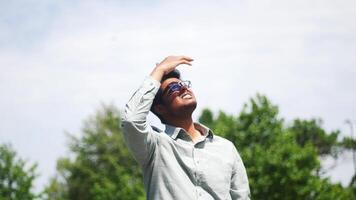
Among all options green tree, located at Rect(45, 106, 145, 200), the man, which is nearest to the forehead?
the man

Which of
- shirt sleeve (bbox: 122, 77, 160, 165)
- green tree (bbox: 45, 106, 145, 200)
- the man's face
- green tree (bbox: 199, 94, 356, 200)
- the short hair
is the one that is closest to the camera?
shirt sleeve (bbox: 122, 77, 160, 165)

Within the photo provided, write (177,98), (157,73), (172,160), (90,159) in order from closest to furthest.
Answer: (172,160), (157,73), (177,98), (90,159)

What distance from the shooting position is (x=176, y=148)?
394 centimetres

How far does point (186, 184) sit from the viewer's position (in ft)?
12.4

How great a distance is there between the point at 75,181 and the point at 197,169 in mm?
35642

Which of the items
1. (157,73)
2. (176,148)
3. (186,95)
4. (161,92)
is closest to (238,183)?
(176,148)

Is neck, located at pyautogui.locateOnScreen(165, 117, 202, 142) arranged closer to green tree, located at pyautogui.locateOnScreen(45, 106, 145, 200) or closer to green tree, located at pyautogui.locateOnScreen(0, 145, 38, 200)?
green tree, located at pyautogui.locateOnScreen(0, 145, 38, 200)

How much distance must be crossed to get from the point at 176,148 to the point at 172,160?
11cm

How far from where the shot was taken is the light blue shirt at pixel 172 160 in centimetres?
377

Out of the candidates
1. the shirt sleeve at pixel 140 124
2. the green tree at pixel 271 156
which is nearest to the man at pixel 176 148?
the shirt sleeve at pixel 140 124

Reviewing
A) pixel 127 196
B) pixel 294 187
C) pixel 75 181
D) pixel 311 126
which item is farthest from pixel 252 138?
pixel 311 126

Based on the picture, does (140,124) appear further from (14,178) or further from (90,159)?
(90,159)

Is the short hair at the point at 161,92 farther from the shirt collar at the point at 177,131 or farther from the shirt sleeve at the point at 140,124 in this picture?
the shirt sleeve at the point at 140,124

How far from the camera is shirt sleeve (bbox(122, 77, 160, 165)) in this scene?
12.3 ft
